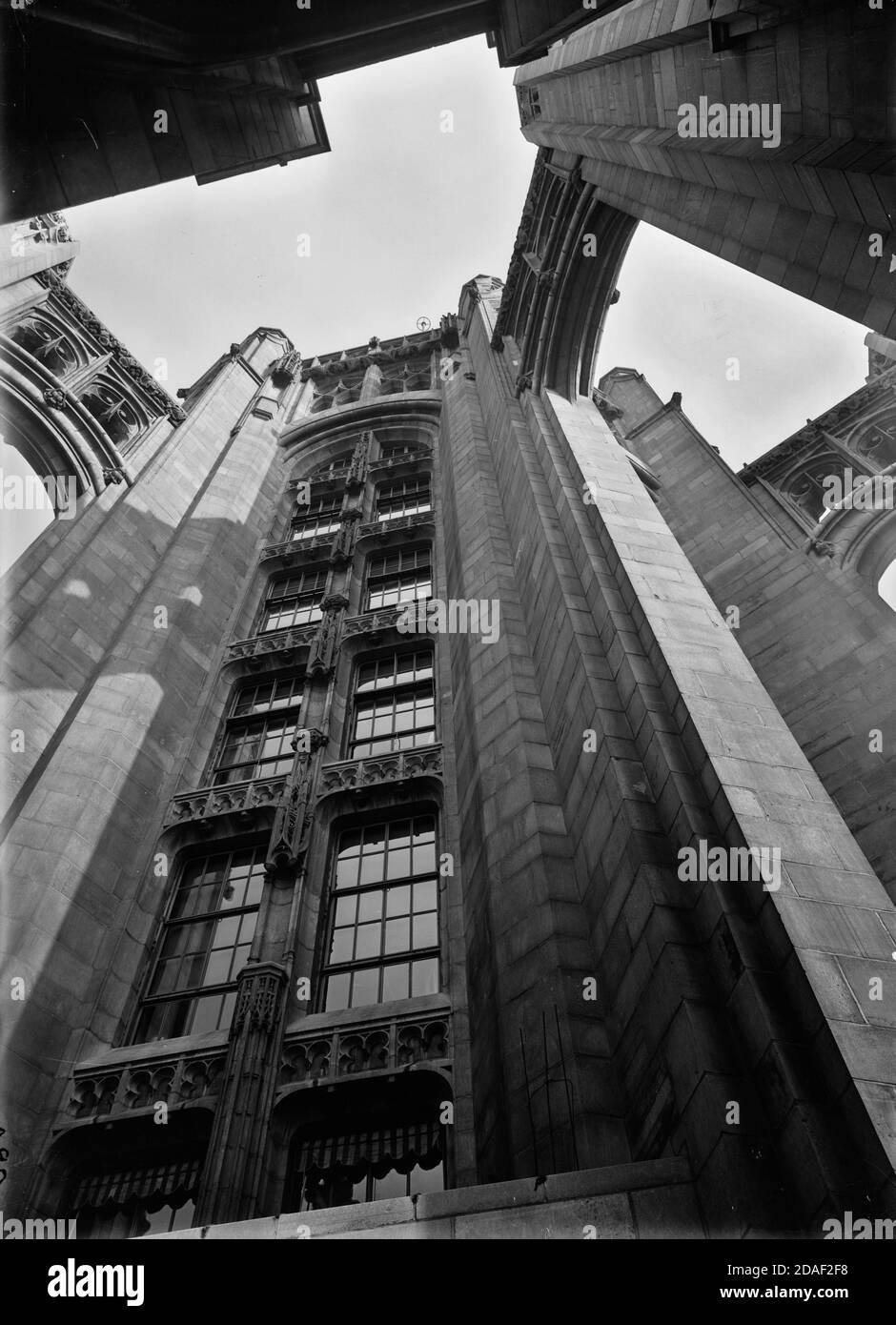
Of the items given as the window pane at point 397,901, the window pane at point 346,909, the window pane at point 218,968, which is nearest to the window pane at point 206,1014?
the window pane at point 218,968

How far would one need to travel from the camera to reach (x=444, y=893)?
12672mm

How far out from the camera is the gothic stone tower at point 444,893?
5902 millimetres

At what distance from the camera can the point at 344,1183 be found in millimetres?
9539

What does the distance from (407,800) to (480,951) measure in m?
4.26

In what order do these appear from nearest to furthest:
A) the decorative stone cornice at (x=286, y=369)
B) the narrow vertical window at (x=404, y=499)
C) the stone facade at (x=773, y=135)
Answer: the stone facade at (x=773, y=135), the narrow vertical window at (x=404, y=499), the decorative stone cornice at (x=286, y=369)

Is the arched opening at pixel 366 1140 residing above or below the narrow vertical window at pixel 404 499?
below

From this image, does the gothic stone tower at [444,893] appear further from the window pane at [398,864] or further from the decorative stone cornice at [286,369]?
the decorative stone cornice at [286,369]

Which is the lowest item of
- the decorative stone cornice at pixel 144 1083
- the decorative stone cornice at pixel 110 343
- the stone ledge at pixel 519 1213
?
the stone ledge at pixel 519 1213

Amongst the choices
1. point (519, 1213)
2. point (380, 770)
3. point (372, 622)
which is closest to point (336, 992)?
point (380, 770)

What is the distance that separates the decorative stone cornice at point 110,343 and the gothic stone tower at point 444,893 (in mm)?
5379

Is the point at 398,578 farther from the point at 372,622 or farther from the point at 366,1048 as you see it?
the point at 366,1048

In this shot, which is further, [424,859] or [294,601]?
[294,601]

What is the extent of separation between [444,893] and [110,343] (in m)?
20.6
